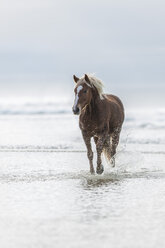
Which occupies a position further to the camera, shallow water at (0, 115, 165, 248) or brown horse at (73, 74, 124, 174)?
brown horse at (73, 74, 124, 174)

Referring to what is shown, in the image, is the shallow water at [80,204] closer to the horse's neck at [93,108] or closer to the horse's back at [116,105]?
the horse's back at [116,105]

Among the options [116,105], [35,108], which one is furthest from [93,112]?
[35,108]

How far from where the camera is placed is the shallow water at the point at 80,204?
4.41 metres

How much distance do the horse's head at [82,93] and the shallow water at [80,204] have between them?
1.19m

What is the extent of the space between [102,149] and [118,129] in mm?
1149

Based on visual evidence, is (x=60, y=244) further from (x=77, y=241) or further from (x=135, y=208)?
(x=135, y=208)

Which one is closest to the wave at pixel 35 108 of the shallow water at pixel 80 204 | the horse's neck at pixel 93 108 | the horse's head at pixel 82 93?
the shallow water at pixel 80 204

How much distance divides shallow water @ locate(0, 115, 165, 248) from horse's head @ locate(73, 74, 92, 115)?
1.19 meters

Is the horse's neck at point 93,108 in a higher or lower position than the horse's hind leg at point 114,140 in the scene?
higher

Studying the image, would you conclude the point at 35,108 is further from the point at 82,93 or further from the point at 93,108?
the point at 82,93

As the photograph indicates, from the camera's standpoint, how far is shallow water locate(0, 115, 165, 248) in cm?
441

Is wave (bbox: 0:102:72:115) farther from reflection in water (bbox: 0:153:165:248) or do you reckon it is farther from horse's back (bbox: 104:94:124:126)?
reflection in water (bbox: 0:153:165:248)

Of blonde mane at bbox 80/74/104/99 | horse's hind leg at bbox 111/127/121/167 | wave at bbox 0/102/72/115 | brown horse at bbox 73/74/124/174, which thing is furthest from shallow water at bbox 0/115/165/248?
wave at bbox 0/102/72/115

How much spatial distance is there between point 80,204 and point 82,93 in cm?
310
